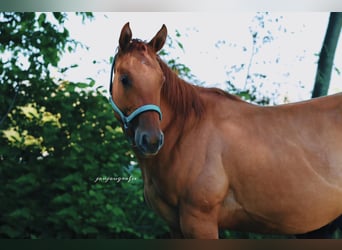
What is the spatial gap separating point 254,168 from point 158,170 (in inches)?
20.1

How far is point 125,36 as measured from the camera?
2471 millimetres

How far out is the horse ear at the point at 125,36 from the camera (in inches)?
96.5

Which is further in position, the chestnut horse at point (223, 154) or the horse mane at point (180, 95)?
the horse mane at point (180, 95)

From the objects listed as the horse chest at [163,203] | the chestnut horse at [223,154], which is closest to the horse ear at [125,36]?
the chestnut horse at [223,154]

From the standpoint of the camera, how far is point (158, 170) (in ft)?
8.25

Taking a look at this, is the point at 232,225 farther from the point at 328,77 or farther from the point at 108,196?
the point at 328,77

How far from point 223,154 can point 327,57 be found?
3.88 feet

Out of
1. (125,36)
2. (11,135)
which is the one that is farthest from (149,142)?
(11,135)

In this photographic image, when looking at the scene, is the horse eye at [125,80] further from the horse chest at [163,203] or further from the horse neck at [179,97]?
the horse chest at [163,203]

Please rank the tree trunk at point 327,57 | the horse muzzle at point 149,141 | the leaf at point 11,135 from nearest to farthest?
the horse muzzle at point 149,141 → the tree trunk at point 327,57 → the leaf at point 11,135

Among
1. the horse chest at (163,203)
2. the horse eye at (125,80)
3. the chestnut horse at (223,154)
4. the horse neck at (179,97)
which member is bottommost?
the horse chest at (163,203)

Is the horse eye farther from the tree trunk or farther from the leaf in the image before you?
the tree trunk

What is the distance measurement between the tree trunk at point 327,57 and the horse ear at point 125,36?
4.59 ft

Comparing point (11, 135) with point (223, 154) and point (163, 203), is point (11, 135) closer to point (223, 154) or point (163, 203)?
point (163, 203)
